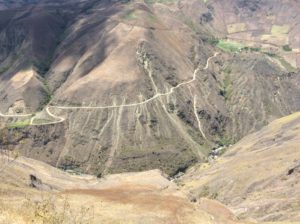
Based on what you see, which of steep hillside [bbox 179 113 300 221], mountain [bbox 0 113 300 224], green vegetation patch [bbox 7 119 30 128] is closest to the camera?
mountain [bbox 0 113 300 224]

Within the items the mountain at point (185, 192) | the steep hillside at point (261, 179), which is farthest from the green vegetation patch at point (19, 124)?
the steep hillside at point (261, 179)

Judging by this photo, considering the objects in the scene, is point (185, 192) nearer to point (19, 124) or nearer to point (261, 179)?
point (261, 179)

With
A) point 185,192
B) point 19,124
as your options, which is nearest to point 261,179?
point 185,192

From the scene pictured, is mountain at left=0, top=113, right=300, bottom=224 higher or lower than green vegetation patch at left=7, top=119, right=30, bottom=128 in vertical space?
higher

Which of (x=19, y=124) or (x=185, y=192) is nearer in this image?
(x=185, y=192)

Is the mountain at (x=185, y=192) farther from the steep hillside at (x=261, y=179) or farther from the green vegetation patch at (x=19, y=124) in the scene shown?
the green vegetation patch at (x=19, y=124)

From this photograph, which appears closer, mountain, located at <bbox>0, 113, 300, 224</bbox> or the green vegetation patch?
mountain, located at <bbox>0, 113, 300, 224</bbox>

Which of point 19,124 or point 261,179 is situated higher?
point 261,179

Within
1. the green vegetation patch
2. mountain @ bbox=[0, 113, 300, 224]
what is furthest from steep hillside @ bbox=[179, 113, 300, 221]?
the green vegetation patch

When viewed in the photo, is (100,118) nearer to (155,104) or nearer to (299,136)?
Result: (155,104)

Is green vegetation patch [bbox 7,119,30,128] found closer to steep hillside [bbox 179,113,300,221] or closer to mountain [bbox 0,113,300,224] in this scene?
mountain [bbox 0,113,300,224]
